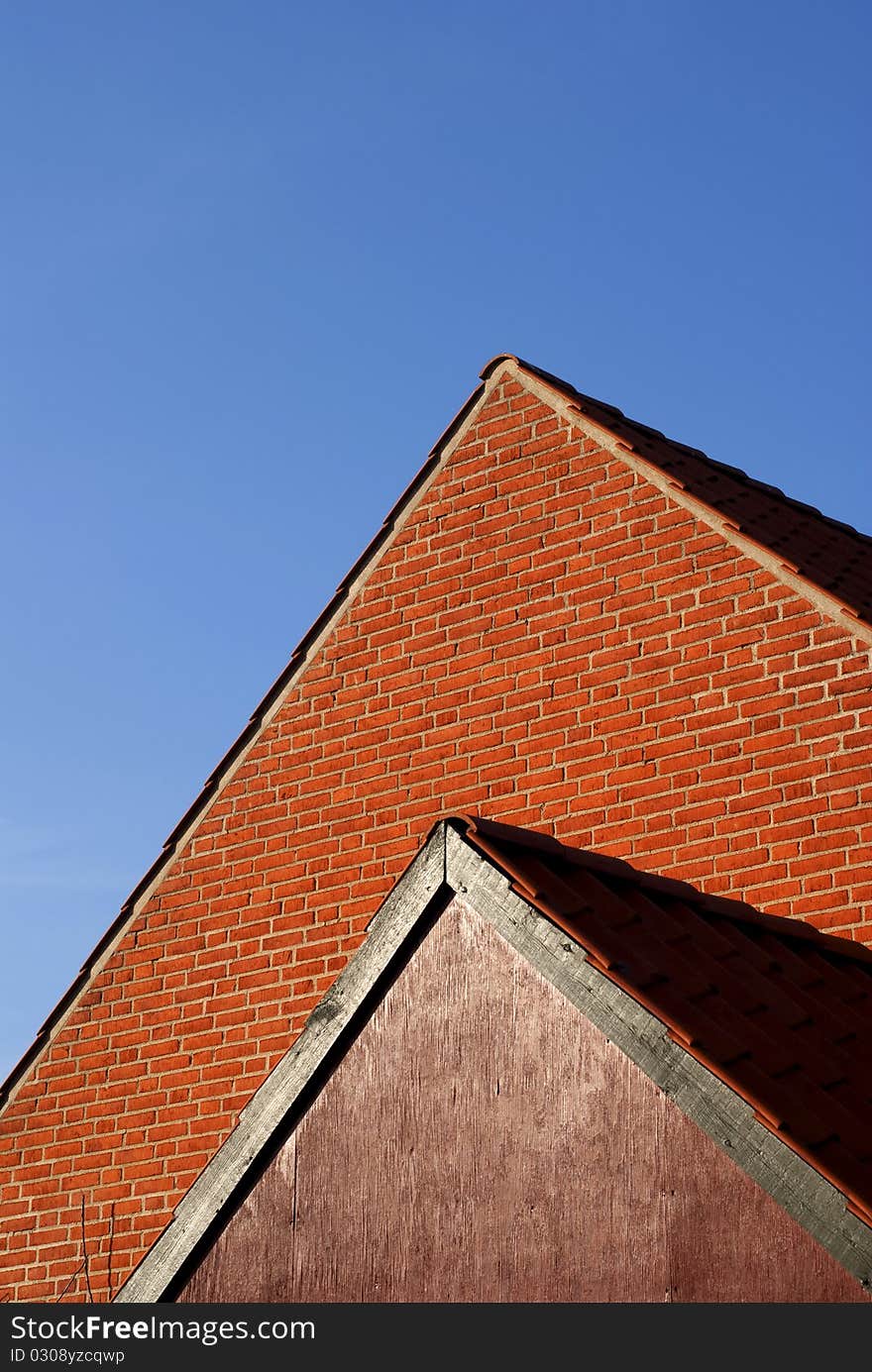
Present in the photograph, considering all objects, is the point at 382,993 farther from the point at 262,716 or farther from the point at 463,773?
the point at 262,716

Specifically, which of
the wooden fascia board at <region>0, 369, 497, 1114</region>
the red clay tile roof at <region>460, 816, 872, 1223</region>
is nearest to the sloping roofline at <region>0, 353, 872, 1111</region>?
the wooden fascia board at <region>0, 369, 497, 1114</region>

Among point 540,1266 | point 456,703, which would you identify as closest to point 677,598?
point 456,703

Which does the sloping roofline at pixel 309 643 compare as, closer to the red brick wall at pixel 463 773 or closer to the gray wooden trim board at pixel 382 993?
the red brick wall at pixel 463 773

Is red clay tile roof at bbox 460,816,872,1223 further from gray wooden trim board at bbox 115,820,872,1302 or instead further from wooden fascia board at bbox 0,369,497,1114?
wooden fascia board at bbox 0,369,497,1114

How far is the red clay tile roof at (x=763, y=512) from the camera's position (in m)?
8.41

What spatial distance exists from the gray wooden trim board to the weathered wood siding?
0.05 metres

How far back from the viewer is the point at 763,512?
31.4 ft

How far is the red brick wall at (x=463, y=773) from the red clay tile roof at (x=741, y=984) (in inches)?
51.2

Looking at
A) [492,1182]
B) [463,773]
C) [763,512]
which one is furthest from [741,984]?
[763,512]

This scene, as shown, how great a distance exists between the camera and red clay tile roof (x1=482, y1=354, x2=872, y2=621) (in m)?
8.41

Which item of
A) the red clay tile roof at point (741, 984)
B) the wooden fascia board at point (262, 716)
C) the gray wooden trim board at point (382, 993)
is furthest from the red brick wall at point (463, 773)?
the gray wooden trim board at point (382, 993)

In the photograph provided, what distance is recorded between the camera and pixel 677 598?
846 cm
